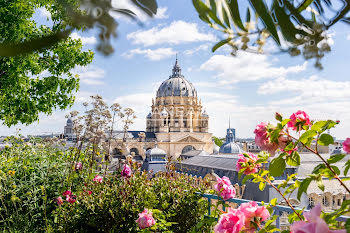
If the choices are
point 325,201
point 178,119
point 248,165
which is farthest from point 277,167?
point 178,119

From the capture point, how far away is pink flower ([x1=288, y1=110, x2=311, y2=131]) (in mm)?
1298

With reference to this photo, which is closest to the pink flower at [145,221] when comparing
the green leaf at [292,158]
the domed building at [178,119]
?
the green leaf at [292,158]

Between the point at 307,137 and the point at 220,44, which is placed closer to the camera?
the point at 220,44

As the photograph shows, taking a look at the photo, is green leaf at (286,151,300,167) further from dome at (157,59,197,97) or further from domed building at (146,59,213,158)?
dome at (157,59,197,97)

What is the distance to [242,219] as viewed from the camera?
1.30 meters

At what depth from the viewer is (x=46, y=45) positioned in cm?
49

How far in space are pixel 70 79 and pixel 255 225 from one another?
6162mm

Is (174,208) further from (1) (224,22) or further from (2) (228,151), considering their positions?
(2) (228,151)

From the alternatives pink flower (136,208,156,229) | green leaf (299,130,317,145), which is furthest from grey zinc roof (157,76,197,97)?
green leaf (299,130,317,145)

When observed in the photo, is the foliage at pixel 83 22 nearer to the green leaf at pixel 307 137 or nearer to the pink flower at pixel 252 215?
the green leaf at pixel 307 137

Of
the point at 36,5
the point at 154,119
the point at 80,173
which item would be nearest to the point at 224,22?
the point at 80,173

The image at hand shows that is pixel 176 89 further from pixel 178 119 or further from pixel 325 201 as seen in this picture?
pixel 325 201

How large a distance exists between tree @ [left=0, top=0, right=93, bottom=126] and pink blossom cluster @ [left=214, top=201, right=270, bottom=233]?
475cm

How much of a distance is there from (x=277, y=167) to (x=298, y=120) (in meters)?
0.24
